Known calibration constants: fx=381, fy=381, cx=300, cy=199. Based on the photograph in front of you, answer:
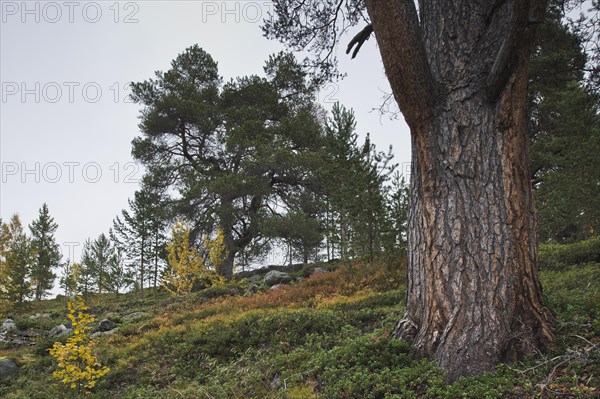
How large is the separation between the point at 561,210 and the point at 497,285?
40.3 ft

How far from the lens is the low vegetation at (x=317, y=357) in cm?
285

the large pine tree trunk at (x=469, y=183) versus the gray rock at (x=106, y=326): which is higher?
the large pine tree trunk at (x=469, y=183)

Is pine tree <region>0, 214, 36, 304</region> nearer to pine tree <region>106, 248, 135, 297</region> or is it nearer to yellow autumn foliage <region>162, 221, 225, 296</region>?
pine tree <region>106, 248, 135, 297</region>

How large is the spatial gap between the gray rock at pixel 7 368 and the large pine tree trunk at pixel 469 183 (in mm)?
7878

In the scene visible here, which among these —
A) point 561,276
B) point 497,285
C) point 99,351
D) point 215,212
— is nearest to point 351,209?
point 561,276

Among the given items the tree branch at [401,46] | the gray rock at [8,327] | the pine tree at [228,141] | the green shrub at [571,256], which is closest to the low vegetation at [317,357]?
the green shrub at [571,256]

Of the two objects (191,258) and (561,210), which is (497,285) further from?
(191,258)

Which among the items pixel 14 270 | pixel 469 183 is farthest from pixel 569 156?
pixel 14 270

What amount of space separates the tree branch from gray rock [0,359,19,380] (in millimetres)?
8777

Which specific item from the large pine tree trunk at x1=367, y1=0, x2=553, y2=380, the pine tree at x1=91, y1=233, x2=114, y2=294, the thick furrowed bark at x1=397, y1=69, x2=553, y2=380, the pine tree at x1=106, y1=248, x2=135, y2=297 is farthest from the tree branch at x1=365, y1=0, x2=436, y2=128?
the pine tree at x1=91, y1=233, x2=114, y2=294

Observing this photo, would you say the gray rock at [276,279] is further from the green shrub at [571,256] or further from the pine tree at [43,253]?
the pine tree at [43,253]

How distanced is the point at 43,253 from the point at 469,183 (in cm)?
3490

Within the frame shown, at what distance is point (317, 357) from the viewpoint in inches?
162

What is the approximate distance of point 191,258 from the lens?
16.4 metres
